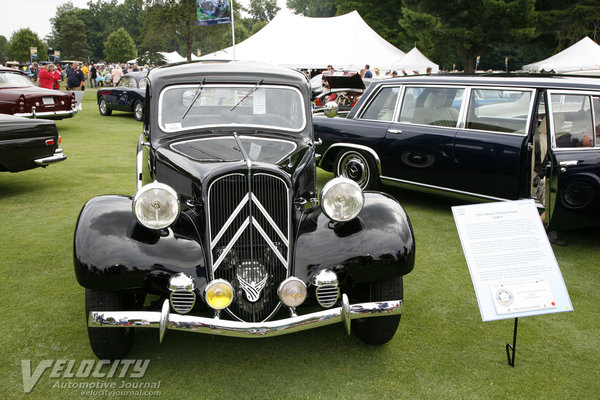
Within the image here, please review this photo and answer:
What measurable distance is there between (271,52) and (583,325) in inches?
857

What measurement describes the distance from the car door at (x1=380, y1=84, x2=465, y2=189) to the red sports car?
28.8ft

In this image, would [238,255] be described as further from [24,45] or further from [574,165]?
[24,45]

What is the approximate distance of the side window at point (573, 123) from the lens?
5.09 meters

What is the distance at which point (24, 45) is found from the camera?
80.1 m

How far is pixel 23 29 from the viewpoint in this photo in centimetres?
8281

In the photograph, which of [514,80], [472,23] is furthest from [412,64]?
[514,80]

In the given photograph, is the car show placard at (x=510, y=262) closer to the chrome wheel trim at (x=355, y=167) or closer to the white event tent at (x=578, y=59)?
the chrome wheel trim at (x=355, y=167)

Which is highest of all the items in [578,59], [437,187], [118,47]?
[118,47]

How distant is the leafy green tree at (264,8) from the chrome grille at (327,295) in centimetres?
12789

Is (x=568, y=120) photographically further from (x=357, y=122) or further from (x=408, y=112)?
(x=357, y=122)

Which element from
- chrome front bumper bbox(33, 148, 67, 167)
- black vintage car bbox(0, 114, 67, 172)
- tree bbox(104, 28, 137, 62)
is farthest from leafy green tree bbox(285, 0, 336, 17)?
black vintage car bbox(0, 114, 67, 172)

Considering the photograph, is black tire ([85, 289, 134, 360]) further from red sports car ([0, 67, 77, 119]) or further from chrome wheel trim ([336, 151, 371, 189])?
red sports car ([0, 67, 77, 119])

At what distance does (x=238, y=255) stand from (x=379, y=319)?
1.05 metres

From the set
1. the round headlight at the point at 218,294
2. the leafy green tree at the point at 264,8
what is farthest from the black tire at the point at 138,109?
the leafy green tree at the point at 264,8
